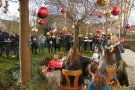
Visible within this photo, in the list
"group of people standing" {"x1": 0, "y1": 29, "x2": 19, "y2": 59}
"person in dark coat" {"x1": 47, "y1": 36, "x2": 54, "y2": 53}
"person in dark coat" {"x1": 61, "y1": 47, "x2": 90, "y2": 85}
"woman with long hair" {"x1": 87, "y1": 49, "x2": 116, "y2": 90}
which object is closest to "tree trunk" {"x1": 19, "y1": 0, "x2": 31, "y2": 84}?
"person in dark coat" {"x1": 61, "y1": 47, "x2": 90, "y2": 85}

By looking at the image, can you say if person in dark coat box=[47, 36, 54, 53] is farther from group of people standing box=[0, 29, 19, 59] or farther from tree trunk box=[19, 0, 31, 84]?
tree trunk box=[19, 0, 31, 84]

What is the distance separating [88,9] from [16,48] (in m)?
10.7

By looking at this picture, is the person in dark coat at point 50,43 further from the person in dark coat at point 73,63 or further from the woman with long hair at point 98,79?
the person in dark coat at point 73,63

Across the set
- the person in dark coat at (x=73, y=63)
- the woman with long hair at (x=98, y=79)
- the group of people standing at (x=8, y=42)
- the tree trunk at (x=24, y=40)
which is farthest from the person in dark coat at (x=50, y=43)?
the person in dark coat at (x=73, y=63)

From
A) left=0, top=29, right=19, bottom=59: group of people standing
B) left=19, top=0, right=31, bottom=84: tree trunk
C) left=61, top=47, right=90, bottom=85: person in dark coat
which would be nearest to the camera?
left=61, top=47, right=90, bottom=85: person in dark coat

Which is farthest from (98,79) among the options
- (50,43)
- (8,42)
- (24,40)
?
(50,43)

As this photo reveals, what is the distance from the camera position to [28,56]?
862 centimetres

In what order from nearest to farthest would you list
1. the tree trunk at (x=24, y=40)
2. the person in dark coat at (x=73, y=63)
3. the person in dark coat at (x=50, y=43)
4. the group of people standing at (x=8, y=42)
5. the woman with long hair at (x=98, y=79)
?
1. the woman with long hair at (x=98, y=79)
2. the person in dark coat at (x=73, y=63)
3. the tree trunk at (x=24, y=40)
4. the group of people standing at (x=8, y=42)
5. the person in dark coat at (x=50, y=43)

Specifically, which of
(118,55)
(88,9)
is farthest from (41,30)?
(118,55)

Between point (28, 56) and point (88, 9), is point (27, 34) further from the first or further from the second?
point (88, 9)

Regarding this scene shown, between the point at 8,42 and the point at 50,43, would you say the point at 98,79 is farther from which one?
the point at 50,43

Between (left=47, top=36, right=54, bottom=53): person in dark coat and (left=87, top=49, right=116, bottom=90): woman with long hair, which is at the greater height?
(left=87, top=49, right=116, bottom=90): woman with long hair

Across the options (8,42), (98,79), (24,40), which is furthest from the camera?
(8,42)

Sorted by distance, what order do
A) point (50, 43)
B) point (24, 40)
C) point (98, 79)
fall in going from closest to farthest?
1. point (98, 79)
2. point (24, 40)
3. point (50, 43)
